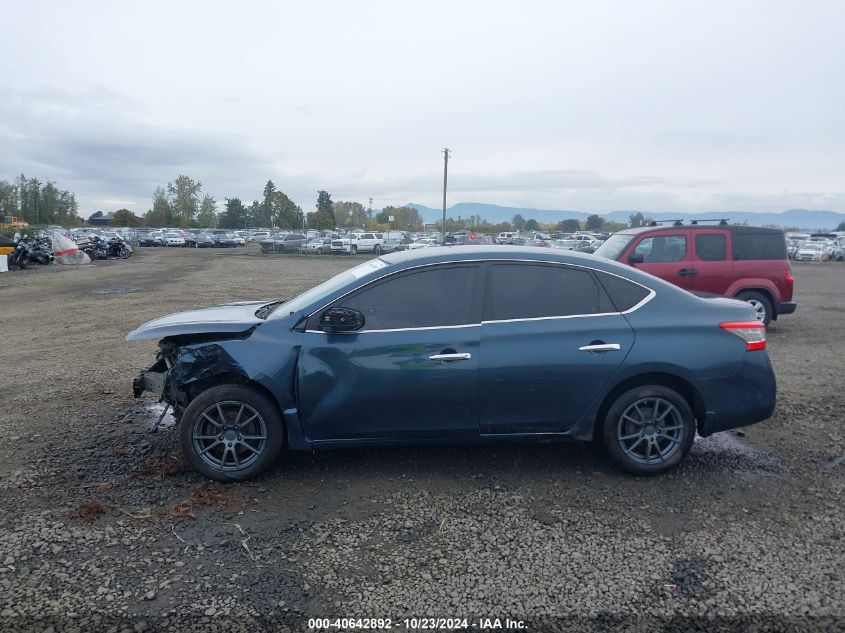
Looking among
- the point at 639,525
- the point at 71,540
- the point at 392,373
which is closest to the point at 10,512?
the point at 71,540

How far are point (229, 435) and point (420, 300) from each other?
1.64 meters

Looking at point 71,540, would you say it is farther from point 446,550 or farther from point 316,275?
point 316,275

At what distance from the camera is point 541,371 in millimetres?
4500

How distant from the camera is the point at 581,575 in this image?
3463mm

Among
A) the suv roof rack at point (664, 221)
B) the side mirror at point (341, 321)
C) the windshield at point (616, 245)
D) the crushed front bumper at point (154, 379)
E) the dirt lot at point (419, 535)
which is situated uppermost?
the suv roof rack at point (664, 221)

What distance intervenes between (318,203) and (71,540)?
4123 inches

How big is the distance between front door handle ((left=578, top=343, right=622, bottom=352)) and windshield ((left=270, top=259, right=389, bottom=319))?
1555mm

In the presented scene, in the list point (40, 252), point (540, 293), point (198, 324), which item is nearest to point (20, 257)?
point (40, 252)

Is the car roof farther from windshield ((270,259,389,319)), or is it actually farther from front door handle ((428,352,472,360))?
front door handle ((428,352,472,360))

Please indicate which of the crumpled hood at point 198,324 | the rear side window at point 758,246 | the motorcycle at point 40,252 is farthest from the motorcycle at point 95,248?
the crumpled hood at point 198,324

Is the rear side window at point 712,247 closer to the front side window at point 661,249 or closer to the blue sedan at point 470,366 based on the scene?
the front side window at point 661,249

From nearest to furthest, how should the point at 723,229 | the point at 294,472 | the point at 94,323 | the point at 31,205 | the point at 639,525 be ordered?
the point at 639,525
the point at 294,472
the point at 723,229
the point at 94,323
the point at 31,205

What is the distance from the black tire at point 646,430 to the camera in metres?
4.61

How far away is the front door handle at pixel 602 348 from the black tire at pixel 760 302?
7.00m
